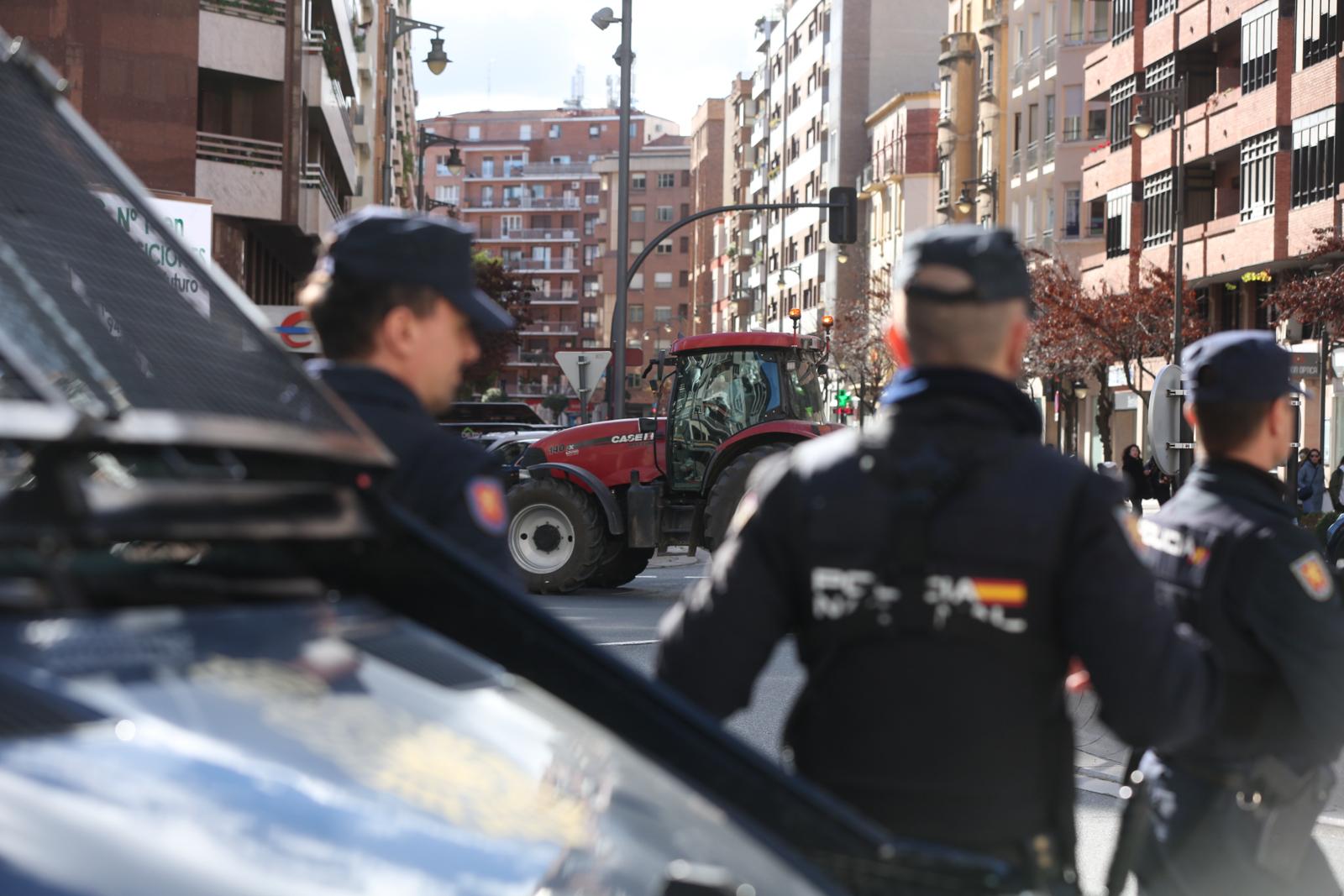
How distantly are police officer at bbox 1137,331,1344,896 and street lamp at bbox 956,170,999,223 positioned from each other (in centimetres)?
7384

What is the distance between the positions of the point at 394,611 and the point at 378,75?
3215 inches

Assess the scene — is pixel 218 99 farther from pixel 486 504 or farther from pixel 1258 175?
pixel 486 504

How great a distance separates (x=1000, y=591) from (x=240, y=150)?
37.4 m

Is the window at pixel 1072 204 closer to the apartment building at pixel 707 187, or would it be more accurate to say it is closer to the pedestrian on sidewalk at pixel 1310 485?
the pedestrian on sidewalk at pixel 1310 485

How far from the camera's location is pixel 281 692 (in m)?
1.74

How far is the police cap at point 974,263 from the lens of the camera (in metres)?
2.91

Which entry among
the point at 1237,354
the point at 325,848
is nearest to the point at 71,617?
the point at 325,848

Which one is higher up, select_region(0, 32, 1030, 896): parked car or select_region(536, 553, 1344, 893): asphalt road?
select_region(0, 32, 1030, 896): parked car

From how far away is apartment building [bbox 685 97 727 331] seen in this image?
471 ft

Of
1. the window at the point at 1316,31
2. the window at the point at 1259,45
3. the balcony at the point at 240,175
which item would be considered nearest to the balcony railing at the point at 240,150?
the balcony at the point at 240,175

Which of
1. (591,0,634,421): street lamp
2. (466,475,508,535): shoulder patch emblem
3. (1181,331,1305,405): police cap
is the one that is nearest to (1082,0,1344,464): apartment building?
(591,0,634,421): street lamp

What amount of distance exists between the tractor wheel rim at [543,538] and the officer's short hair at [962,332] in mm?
17030

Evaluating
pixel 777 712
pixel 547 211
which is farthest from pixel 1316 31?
pixel 547 211

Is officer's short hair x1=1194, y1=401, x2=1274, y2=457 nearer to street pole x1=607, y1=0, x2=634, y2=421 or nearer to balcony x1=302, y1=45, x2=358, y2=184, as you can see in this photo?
street pole x1=607, y1=0, x2=634, y2=421
